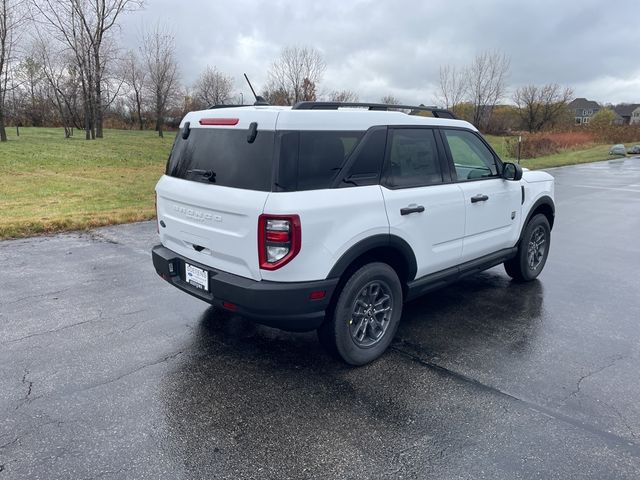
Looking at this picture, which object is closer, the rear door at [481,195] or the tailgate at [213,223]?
the tailgate at [213,223]

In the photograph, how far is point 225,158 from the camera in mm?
3348

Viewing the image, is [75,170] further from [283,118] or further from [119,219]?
[283,118]

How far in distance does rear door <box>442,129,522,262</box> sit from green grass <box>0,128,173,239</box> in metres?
6.33

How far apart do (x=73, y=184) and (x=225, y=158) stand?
39.3 feet

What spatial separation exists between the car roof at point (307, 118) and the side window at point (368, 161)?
10 centimetres

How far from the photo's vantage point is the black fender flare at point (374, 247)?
3193 mm

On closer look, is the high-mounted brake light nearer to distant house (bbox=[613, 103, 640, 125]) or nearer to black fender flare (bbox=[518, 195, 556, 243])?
black fender flare (bbox=[518, 195, 556, 243])

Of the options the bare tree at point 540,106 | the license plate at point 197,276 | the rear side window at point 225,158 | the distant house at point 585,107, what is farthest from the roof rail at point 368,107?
the distant house at point 585,107

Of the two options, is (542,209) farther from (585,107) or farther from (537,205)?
(585,107)

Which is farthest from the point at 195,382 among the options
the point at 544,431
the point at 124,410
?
the point at 544,431

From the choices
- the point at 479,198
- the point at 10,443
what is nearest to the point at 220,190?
the point at 10,443

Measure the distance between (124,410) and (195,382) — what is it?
1.66ft

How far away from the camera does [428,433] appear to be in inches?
109

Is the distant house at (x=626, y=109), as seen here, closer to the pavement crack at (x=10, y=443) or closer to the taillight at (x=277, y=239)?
the taillight at (x=277, y=239)
